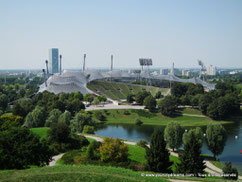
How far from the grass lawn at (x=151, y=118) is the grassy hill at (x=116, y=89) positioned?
14241mm

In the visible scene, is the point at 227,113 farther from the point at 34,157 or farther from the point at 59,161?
the point at 34,157

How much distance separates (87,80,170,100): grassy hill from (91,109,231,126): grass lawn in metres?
14.2

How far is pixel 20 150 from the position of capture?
1344cm

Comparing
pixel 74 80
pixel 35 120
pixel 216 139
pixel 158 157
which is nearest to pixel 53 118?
pixel 35 120

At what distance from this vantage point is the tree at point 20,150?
41.7ft

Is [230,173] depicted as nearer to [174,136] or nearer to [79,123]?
[174,136]

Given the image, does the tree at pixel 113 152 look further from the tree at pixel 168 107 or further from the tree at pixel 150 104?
the tree at pixel 150 104

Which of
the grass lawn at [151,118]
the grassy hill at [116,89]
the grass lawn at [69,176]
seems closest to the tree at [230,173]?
the grass lawn at [69,176]

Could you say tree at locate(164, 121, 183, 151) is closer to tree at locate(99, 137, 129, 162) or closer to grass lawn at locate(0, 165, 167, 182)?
tree at locate(99, 137, 129, 162)

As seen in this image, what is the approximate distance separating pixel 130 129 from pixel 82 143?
14.8 metres

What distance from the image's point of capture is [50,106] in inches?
1596

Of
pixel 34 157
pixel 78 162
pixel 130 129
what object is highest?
pixel 34 157

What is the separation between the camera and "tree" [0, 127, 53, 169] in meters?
12.7

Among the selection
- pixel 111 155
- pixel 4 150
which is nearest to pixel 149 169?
pixel 111 155
